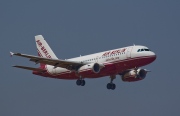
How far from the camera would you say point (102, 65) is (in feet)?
341

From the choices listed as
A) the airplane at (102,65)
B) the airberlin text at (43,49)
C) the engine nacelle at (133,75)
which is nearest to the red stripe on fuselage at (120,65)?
the airplane at (102,65)

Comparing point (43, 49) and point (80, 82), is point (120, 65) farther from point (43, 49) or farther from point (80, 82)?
point (43, 49)

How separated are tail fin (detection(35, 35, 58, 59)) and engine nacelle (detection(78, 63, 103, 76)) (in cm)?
1499

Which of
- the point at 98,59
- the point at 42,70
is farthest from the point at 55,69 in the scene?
the point at 98,59

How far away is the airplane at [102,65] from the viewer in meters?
102

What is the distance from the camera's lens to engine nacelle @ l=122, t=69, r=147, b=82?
356ft

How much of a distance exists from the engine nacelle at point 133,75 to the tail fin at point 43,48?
51.6 ft

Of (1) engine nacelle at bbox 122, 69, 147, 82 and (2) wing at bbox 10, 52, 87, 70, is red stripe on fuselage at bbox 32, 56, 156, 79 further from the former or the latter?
(1) engine nacelle at bbox 122, 69, 147, 82

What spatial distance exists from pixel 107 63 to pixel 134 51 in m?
4.90

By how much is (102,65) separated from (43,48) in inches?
844

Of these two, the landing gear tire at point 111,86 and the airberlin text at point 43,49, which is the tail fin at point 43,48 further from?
the landing gear tire at point 111,86

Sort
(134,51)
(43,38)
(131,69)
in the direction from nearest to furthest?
(134,51)
(131,69)
(43,38)

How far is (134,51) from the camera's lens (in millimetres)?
102125

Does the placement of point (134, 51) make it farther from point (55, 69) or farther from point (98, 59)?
point (55, 69)
